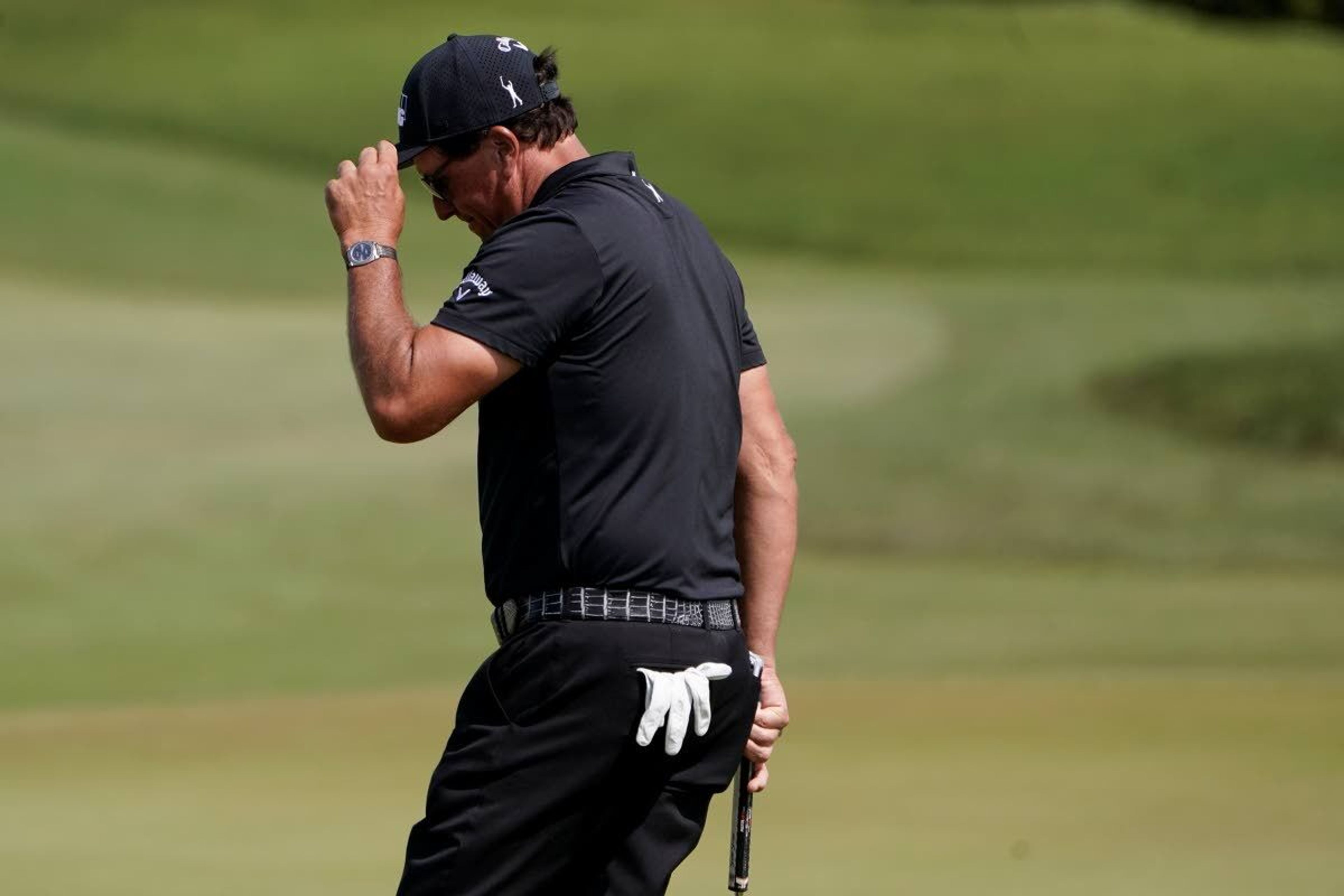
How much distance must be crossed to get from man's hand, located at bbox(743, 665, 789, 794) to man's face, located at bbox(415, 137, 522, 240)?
927 millimetres

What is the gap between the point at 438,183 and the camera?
157 inches

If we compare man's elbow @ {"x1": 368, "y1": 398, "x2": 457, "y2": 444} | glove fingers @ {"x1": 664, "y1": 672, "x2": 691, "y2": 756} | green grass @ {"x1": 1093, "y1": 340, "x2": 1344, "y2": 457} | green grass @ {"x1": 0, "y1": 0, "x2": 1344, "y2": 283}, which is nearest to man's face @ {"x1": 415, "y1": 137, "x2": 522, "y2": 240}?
man's elbow @ {"x1": 368, "y1": 398, "x2": 457, "y2": 444}

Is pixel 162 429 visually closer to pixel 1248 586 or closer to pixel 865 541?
pixel 865 541

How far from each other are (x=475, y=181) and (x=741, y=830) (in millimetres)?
1235

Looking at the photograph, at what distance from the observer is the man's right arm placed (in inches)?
165

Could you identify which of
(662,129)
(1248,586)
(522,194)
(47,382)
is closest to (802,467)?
(1248,586)

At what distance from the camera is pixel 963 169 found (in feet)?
109

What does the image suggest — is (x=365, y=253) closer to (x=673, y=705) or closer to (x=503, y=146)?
(x=503, y=146)

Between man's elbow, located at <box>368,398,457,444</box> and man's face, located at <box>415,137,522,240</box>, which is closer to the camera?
man's elbow, located at <box>368,398,457,444</box>

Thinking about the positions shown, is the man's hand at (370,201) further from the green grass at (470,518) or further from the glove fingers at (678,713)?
the green grass at (470,518)

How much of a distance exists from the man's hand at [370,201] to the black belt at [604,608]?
62cm

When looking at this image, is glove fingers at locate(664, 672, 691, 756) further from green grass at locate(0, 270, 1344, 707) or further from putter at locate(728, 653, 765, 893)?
green grass at locate(0, 270, 1344, 707)

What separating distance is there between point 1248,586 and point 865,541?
2270mm

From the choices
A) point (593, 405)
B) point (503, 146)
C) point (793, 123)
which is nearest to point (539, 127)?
point (503, 146)
